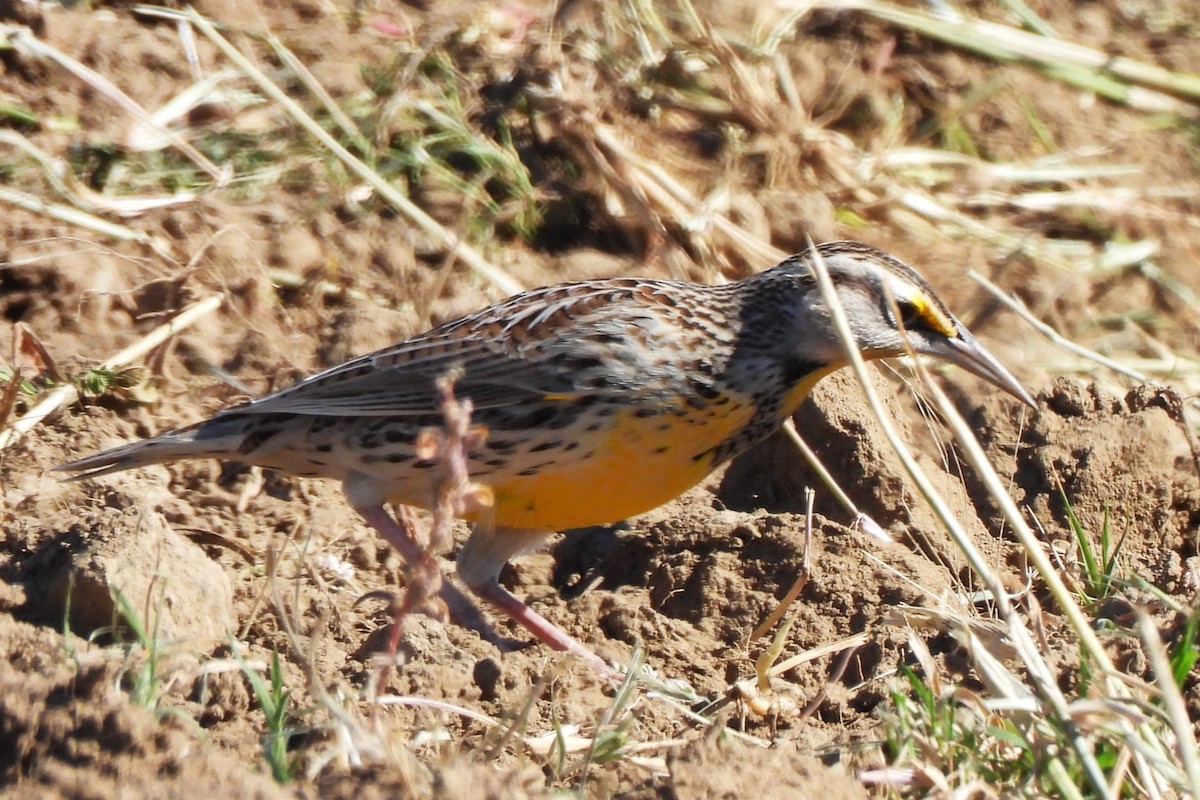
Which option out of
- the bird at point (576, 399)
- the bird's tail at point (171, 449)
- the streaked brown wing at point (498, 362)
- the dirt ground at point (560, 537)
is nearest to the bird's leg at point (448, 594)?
the bird at point (576, 399)

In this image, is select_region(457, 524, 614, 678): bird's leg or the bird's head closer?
the bird's head

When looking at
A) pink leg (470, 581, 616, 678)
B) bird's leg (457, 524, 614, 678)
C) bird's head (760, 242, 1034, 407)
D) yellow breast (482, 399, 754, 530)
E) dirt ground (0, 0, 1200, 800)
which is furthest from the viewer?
bird's leg (457, 524, 614, 678)

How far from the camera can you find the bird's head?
16.6ft

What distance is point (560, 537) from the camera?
588cm

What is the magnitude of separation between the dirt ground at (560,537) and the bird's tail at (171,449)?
0.42ft

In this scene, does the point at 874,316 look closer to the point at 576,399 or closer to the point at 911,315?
the point at 911,315

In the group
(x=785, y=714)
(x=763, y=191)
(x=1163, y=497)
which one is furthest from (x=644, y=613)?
(x=763, y=191)

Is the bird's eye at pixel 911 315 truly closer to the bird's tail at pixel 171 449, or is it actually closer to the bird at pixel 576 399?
the bird at pixel 576 399

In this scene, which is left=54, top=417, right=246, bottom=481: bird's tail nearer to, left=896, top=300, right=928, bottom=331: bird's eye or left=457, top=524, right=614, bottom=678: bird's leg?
left=457, top=524, right=614, bottom=678: bird's leg

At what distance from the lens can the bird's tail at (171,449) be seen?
16.9 feet

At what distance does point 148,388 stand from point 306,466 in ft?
3.34

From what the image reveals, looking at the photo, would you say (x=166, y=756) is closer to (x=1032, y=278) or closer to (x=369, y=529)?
(x=369, y=529)

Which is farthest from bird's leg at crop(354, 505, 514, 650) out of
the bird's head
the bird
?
the bird's head

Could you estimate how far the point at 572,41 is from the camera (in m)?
8.02
